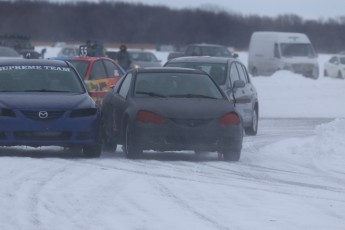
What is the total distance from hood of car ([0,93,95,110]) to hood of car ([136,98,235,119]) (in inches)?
32.4

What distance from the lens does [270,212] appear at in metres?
10.0

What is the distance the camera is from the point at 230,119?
48.9 ft

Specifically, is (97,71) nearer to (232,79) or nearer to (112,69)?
(112,69)

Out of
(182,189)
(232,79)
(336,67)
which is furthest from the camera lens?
(336,67)

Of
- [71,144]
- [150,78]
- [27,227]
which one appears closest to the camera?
[27,227]

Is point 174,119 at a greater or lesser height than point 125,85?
lesser

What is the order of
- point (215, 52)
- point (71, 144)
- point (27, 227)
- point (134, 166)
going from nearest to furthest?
point (27, 227), point (134, 166), point (71, 144), point (215, 52)

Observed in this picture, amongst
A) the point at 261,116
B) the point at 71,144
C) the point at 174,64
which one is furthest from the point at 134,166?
the point at 261,116

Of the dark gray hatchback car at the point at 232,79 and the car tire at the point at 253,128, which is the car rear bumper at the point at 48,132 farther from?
the car tire at the point at 253,128

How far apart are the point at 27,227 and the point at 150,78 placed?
7.28m

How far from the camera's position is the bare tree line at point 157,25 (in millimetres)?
85438

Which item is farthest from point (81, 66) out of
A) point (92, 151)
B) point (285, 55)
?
point (285, 55)

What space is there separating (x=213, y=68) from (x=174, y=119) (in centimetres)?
591

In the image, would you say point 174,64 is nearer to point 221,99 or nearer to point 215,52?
point 221,99
